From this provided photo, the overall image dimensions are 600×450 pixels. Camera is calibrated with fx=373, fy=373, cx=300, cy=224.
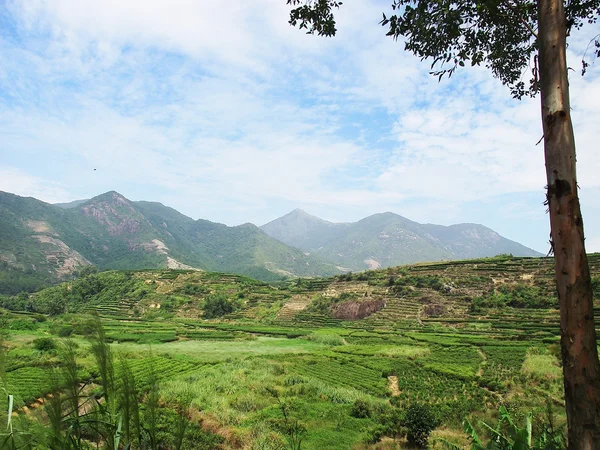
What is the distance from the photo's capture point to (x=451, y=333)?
56.7m

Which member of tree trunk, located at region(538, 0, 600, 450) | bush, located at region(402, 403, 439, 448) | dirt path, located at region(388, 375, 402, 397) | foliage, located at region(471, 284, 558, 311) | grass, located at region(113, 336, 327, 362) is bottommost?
grass, located at region(113, 336, 327, 362)

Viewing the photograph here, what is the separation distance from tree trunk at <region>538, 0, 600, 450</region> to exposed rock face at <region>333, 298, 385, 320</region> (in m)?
76.0

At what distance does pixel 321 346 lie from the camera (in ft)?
170

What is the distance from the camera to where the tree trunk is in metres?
4.05

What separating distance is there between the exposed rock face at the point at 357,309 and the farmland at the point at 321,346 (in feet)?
1.54

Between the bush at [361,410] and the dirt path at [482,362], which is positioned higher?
the bush at [361,410]

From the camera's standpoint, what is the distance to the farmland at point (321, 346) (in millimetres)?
17156

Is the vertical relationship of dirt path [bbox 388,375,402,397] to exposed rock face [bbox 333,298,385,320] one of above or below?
below

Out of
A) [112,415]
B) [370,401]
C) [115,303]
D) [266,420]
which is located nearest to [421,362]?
[370,401]

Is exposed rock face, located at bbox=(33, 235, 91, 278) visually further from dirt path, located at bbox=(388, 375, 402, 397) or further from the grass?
dirt path, located at bbox=(388, 375, 402, 397)

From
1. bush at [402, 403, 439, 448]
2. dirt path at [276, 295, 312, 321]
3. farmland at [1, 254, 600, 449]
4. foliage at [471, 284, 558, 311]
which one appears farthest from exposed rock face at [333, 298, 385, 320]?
bush at [402, 403, 439, 448]

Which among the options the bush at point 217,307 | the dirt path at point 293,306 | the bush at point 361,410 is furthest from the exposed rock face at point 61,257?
the bush at point 361,410

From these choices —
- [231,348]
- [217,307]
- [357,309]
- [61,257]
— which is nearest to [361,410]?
[231,348]

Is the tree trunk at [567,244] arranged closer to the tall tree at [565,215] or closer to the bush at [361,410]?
the tall tree at [565,215]
